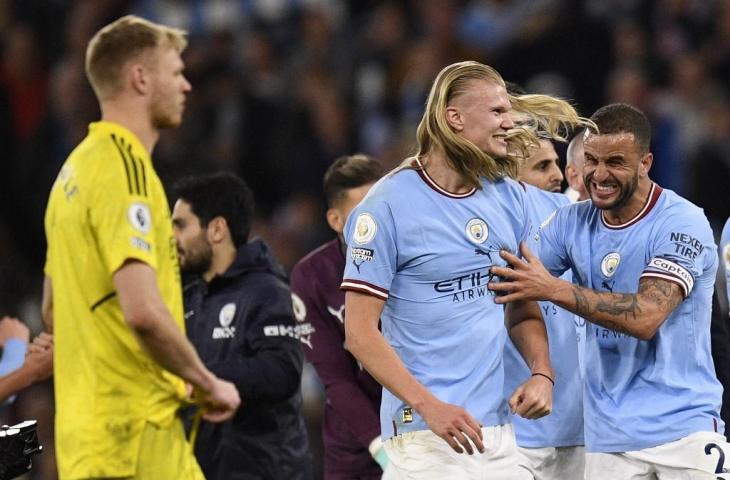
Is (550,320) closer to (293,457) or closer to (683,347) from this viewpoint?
(683,347)

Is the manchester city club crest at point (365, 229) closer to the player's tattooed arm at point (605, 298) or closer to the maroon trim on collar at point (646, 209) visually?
the player's tattooed arm at point (605, 298)

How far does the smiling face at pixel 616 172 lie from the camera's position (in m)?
5.20

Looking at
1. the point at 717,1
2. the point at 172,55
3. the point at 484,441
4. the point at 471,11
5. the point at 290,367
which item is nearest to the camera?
the point at 172,55

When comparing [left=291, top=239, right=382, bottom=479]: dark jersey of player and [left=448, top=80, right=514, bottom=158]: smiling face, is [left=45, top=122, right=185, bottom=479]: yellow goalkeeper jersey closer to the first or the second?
[left=448, top=80, right=514, bottom=158]: smiling face

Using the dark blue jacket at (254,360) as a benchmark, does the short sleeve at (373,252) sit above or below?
above

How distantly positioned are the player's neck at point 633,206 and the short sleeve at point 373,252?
3.43ft

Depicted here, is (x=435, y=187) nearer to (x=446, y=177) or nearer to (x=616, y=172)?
(x=446, y=177)

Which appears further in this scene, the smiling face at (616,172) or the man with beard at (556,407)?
the man with beard at (556,407)

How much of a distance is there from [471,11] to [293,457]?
21.9ft

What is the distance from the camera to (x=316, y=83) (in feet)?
38.9

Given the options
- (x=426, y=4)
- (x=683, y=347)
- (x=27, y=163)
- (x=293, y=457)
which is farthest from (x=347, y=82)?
(x=683, y=347)

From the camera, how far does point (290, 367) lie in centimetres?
577

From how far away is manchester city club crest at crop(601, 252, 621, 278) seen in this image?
522cm

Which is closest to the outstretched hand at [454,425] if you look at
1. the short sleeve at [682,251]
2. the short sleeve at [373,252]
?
the short sleeve at [373,252]
